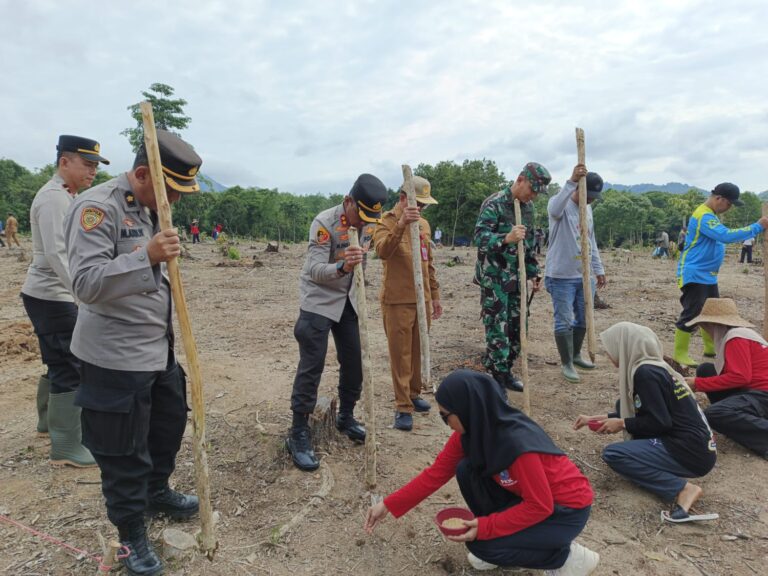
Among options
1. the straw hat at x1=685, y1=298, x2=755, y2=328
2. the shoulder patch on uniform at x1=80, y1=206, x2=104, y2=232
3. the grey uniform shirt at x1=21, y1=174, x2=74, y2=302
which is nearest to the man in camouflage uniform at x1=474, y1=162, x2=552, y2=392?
the straw hat at x1=685, y1=298, x2=755, y2=328

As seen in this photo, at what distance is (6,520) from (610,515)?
3640 mm

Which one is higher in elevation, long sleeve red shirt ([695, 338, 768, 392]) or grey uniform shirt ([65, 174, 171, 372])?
grey uniform shirt ([65, 174, 171, 372])

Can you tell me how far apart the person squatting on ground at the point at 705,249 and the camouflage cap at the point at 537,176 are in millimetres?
2158

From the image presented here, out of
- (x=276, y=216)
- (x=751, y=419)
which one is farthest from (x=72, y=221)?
(x=276, y=216)

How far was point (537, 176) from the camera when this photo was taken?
4168 mm

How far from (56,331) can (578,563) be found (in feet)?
11.6

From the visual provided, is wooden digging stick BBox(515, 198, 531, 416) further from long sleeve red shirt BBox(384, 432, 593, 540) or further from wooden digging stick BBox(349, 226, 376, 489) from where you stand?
long sleeve red shirt BBox(384, 432, 593, 540)

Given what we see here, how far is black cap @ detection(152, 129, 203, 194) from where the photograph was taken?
2174mm

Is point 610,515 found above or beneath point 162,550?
beneath

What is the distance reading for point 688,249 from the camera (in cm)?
535

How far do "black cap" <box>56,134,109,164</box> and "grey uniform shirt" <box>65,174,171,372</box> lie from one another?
4.23 feet

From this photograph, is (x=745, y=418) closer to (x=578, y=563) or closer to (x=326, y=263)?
(x=578, y=563)

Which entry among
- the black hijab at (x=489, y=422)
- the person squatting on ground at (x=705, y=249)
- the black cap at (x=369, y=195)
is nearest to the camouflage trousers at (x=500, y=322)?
the black cap at (x=369, y=195)

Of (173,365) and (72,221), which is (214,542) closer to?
(173,365)
